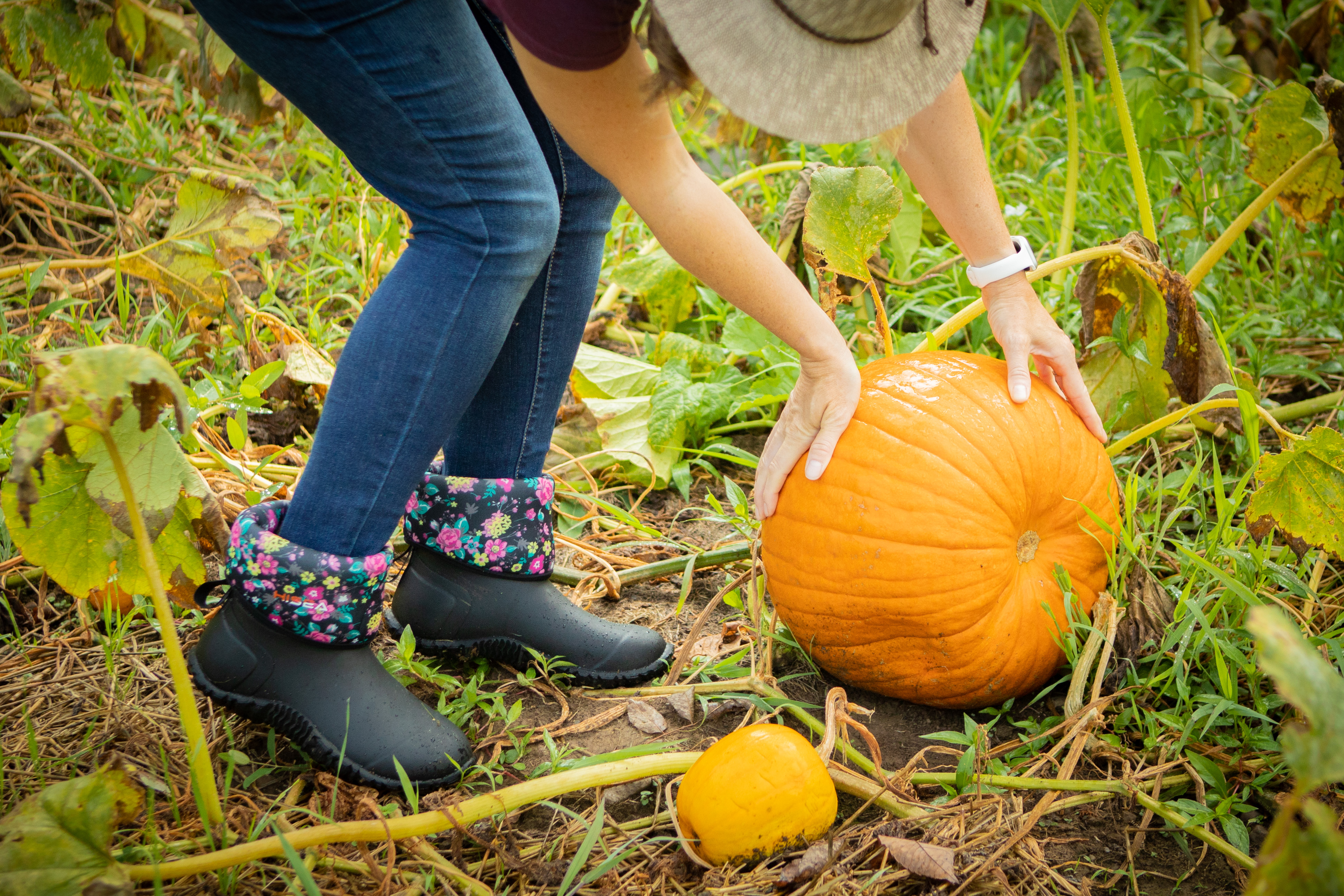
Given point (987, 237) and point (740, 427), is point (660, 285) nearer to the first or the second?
point (740, 427)

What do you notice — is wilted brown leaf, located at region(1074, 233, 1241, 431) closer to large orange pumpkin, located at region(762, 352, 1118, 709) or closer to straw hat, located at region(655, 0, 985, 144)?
large orange pumpkin, located at region(762, 352, 1118, 709)

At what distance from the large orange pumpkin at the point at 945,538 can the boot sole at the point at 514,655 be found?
26 cm

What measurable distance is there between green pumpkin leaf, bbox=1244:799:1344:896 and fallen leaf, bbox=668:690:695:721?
0.83 meters

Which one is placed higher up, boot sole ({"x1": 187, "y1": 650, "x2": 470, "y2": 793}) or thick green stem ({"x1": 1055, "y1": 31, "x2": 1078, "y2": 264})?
thick green stem ({"x1": 1055, "y1": 31, "x2": 1078, "y2": 264})

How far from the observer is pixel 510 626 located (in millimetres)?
1512

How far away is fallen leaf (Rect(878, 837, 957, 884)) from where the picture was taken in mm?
1061

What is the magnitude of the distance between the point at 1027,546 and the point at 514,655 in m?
0.82

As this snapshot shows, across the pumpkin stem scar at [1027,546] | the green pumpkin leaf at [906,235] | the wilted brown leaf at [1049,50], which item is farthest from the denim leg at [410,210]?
the wilted brown leaf at [1049,50]

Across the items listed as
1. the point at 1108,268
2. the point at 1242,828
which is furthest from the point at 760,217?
the point at 1242,828

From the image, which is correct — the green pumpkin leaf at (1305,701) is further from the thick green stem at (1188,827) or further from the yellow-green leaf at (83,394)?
the yellow-green leaf at (83,394)

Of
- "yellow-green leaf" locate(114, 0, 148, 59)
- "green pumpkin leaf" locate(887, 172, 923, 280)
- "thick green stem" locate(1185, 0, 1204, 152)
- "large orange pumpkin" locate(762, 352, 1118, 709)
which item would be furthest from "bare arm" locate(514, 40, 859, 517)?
"yellow-green leaf" locate(114, 0, 148, 59)

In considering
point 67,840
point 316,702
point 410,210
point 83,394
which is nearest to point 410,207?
point 410,210

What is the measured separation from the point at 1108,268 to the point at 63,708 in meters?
1.94

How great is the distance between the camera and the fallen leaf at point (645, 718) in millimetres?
1389
